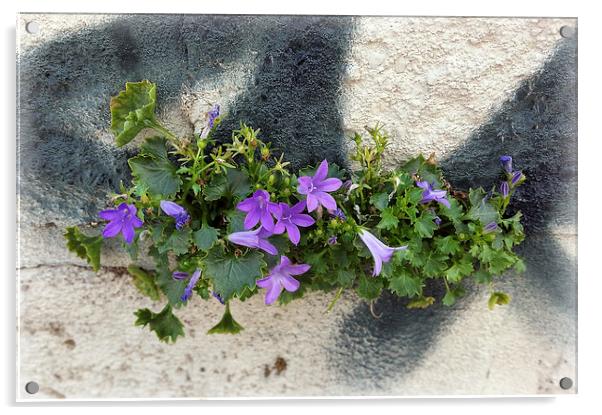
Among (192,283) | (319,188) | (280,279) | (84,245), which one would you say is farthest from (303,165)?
(84,245)

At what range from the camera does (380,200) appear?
194 centimetres

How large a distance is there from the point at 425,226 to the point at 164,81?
1058mm

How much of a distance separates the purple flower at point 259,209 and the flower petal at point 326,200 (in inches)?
5.5

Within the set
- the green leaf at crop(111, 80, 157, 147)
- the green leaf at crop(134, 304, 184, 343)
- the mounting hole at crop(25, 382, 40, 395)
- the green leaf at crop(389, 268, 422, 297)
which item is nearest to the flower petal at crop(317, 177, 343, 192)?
the green leaf at crop(389, 268, 422, 297)

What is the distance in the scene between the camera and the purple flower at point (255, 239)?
182 cm

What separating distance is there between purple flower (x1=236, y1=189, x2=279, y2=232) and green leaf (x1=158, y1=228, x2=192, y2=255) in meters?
0.22

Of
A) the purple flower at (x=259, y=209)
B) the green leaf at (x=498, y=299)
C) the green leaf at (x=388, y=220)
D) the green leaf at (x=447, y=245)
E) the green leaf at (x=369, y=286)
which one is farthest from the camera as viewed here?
the green leaf at (x=498, y=299)

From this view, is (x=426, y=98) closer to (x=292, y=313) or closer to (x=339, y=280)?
(x=339, y=280)

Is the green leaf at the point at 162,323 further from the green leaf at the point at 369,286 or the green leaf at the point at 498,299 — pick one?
the green leaf at the point at 498,299

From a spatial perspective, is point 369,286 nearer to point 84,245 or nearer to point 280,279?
point 280,279

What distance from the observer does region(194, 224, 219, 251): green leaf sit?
1861 millimetres

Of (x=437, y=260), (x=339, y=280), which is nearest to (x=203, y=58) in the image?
(x=339, y=280)

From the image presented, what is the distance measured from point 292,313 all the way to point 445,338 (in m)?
0.61

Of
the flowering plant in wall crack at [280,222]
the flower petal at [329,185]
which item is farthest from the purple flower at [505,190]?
the flower petal at [329,185]
